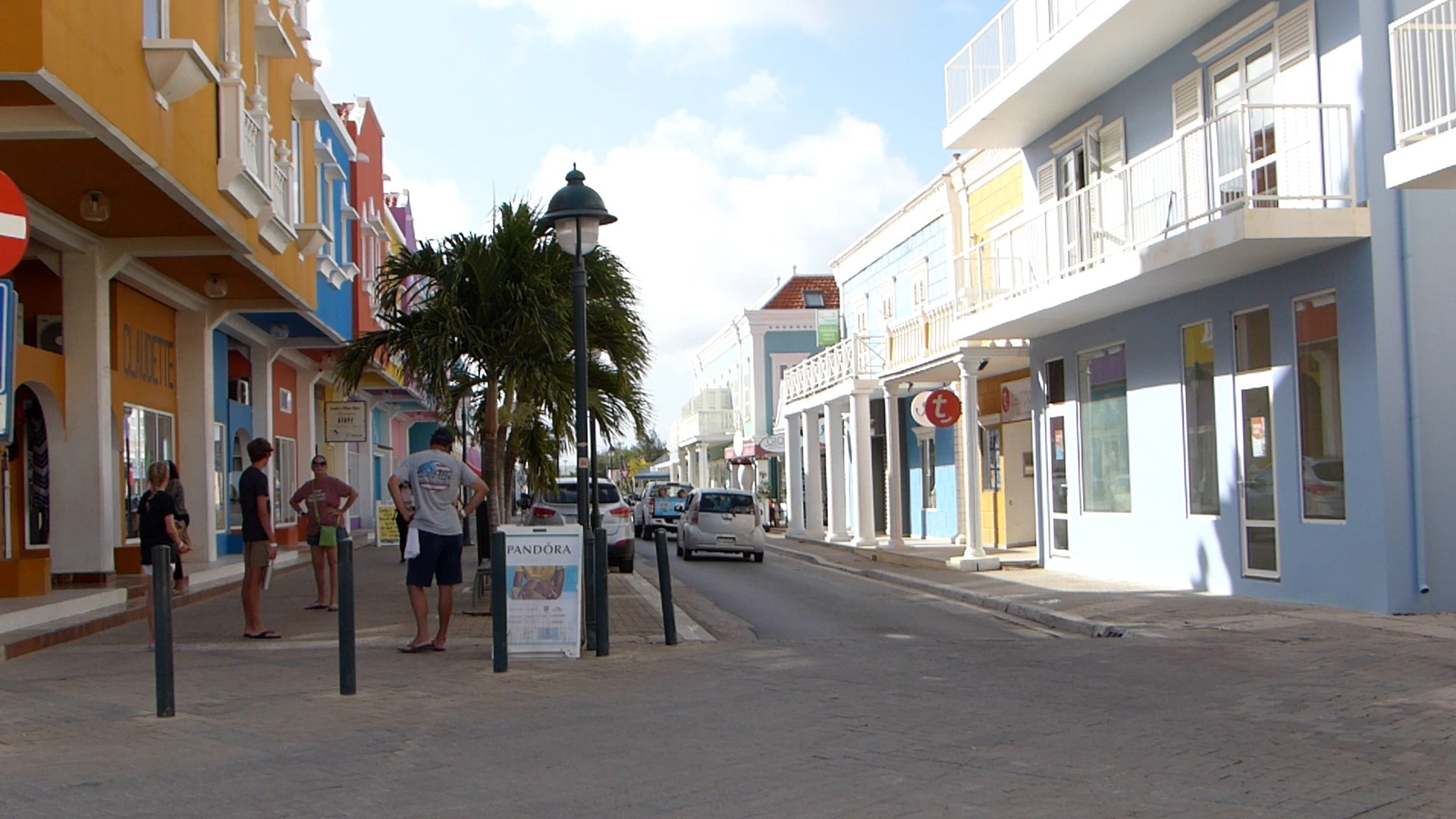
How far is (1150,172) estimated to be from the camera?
1553 centimetres

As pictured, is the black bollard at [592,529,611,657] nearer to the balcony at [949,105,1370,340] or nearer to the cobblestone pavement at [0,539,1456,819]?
the cobblestone pavement at [0,539,1456,819]

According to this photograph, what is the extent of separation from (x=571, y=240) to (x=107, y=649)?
539 cm

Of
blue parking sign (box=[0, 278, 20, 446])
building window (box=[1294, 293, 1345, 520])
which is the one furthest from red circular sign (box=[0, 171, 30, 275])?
building window (box=[1294, 293, 1345, 520])

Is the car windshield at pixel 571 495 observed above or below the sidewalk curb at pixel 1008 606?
above

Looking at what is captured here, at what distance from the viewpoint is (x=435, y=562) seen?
1043 cm

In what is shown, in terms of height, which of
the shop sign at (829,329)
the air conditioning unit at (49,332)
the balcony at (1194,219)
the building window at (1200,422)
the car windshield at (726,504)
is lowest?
the car windshield at (726,504)

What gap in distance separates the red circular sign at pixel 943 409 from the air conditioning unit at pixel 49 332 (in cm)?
1249

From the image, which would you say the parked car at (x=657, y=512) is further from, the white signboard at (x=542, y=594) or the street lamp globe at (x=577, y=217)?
the white signboard at (x=542, y=594)

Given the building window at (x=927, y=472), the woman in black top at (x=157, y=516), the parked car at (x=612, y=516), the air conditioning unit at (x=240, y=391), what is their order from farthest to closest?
the building window at (x=927, y=472)
the air conditioning unit at (x=240, y=391)
the parked car at (x=612, y=516)
the woman in black top at (x=157, y=516)

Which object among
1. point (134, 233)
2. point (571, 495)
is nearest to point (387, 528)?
point (571, 495)

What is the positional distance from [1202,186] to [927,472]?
51.5 feet

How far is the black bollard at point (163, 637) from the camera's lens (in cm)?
770

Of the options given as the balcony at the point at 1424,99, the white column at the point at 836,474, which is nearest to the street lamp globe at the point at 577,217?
the balcony at the point at 1424,99

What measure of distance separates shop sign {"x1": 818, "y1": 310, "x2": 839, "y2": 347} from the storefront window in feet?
54.5
